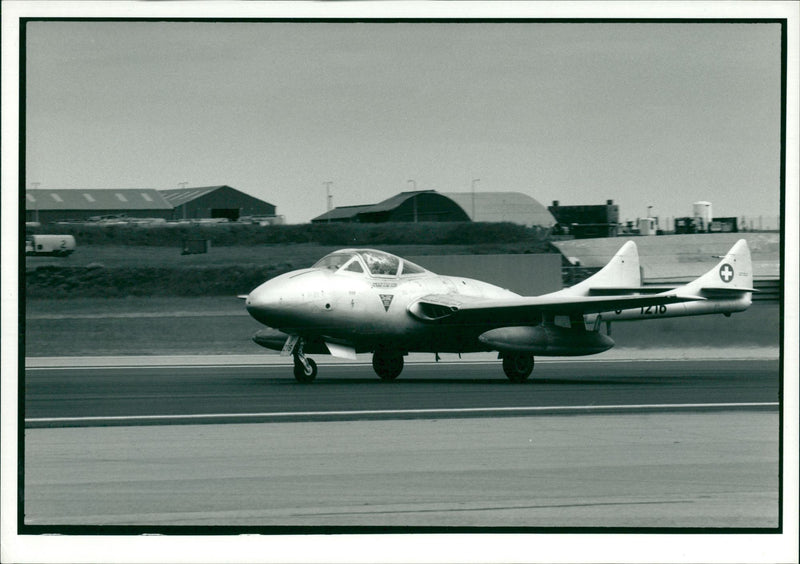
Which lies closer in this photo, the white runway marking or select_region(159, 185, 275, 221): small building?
the white runway marking

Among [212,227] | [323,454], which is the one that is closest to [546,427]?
[323,454]

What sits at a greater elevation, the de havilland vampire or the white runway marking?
the de havilland vampire

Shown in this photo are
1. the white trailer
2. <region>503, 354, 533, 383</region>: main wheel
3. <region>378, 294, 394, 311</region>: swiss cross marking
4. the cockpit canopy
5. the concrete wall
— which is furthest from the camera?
the concrete wall

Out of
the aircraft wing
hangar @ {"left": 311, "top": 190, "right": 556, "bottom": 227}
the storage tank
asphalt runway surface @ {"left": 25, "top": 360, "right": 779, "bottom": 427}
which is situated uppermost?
hangar @ {"left": 311, "top": 190, "right": 556, "bottom": 227}

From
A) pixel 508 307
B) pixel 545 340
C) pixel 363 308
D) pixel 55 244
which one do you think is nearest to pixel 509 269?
pixel 508 307

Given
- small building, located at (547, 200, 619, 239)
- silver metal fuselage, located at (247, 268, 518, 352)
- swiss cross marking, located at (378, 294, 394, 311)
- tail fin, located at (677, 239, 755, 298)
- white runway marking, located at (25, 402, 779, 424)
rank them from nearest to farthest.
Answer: white runway marking, located at (25, 402, 779, 424)
silver metal fuselage, located at (247, 268, 518, 352)
swiss cross marking, located at (378, 294, 394, 311)
small building, located at (547, 200, 619, 239)
tail fin, located at (677, 239, 755, 298)

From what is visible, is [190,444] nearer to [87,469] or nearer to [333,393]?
[87,469]

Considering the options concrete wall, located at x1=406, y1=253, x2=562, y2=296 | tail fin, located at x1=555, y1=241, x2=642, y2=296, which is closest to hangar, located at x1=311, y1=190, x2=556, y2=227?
concrete wall, located at x1=406, y1=253, x2=562, y2=296

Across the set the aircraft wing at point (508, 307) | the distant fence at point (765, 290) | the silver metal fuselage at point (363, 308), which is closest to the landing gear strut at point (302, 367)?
the silver metal fuselage at point (363, 308)

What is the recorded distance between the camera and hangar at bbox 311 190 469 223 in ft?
75.4

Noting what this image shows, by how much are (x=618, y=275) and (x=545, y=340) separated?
470 cm

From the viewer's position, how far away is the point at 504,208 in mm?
24516

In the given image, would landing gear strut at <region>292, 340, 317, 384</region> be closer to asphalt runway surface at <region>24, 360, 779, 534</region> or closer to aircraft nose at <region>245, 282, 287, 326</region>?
aircraft nose at <region>245, 282, 287, 326</region>

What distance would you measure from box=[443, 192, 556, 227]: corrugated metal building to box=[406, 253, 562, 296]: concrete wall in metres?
1.05
